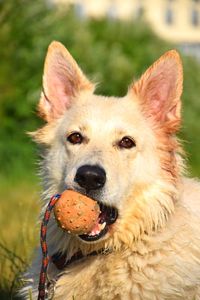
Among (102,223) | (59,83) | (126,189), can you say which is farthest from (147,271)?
(59,83)

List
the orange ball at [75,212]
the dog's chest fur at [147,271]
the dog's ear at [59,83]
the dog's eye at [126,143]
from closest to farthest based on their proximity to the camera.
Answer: the orange ball at [75,212] → the dog's chest fur at [147,271] → the dog's eye at [126,143] → the dog's ear at [59,83]

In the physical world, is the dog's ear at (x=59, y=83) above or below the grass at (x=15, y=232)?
above

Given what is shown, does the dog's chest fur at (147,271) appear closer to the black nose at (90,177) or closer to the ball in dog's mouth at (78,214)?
the ball in dog's mouth at (78,214)

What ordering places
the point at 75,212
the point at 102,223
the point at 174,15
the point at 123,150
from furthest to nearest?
the point at 174,15 < the point at 123,150 < the point at 102,223 < the point at 75,212

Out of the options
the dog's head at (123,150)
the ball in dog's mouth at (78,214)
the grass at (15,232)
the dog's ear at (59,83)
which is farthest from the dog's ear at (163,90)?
the grass at (15,232)

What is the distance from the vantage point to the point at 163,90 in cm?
578

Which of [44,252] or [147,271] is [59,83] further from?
[147,271]

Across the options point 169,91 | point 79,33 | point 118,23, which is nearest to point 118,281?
point 169,91

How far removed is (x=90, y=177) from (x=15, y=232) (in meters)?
3.69

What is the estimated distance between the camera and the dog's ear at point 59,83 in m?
5.94

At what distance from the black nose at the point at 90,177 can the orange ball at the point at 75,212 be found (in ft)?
0.26

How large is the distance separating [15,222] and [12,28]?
536 centimetres

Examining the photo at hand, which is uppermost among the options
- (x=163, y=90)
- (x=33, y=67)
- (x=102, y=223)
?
(x=33, y=67)

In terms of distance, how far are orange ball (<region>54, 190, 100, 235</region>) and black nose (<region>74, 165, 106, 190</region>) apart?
80mm
